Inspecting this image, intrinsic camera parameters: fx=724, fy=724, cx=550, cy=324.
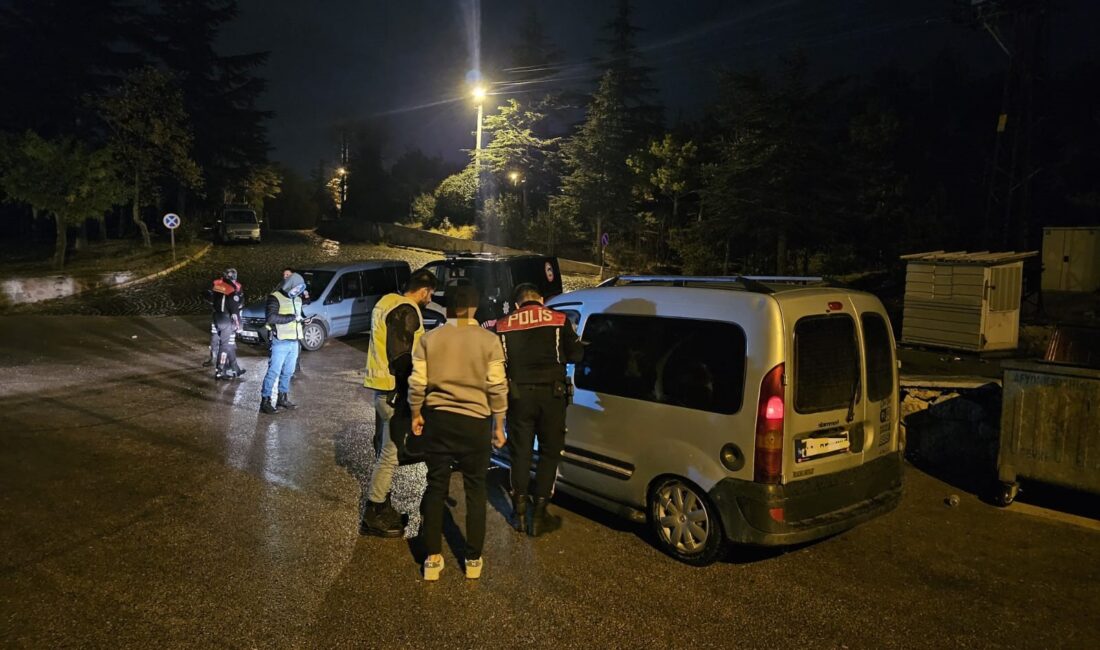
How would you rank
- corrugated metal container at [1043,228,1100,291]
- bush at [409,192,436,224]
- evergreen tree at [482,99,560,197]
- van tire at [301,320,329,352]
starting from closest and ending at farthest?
van tire at [301,320,329,352], corrugated metal container at [1043,228,1100,291], evergreen tree at [482,99,560,197], bush at [409,192,436,224]

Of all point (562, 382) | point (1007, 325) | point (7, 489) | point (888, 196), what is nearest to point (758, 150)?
point (888, 196)

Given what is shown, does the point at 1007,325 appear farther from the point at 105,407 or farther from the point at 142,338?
the point at 142,338

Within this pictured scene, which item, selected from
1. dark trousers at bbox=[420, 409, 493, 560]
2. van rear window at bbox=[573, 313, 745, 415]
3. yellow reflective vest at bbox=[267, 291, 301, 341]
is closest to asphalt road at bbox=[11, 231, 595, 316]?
yellow reflective vest at bbox=[267, 291, 301, 341]

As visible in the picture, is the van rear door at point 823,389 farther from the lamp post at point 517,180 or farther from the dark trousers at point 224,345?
the lamp post at point 517,180

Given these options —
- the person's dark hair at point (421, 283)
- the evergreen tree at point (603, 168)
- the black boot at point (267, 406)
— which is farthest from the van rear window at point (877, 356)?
the evergreen tree at point (603, 168)

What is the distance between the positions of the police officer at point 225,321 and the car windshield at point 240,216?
26.2 m

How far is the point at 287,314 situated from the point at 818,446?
6229 millimetres

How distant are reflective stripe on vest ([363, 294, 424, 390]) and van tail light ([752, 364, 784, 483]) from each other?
224 cm

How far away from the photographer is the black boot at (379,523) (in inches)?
194

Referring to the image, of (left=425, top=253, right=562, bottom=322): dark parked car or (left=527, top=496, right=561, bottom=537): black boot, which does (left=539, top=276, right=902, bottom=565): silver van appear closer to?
(left=527, top=496, right=561, bottom=537): black boot

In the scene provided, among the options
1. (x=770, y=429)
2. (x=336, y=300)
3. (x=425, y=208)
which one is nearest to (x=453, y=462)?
(x=770, y=429)

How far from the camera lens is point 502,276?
13.2m

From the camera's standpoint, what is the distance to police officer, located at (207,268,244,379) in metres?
10.6

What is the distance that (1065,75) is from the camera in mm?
30781
